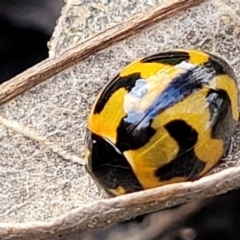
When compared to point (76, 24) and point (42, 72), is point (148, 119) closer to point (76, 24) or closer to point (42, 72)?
point (42, 72)

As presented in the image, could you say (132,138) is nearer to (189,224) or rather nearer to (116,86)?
(116,86)

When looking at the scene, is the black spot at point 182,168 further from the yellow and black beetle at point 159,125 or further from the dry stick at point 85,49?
the dry stick at point 85,49

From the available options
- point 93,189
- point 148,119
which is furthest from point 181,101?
point 93,189

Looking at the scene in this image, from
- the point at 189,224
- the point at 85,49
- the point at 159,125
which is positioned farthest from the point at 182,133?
the point at 189,224

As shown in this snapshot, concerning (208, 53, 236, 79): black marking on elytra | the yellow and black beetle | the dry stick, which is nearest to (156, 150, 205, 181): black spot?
the yellow and black beetle

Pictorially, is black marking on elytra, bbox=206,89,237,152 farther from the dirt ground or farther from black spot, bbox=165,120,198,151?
the dirt ground
